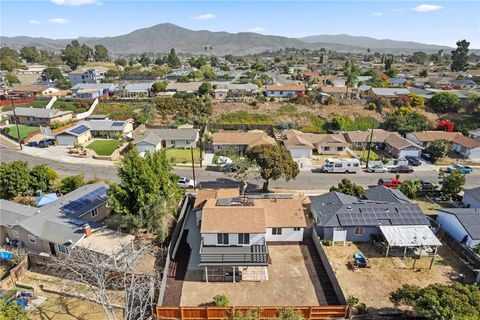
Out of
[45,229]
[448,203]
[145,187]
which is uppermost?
[145,187]

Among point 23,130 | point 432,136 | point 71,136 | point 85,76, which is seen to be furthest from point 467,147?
point 85,76

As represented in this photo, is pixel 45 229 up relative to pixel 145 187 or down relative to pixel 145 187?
down

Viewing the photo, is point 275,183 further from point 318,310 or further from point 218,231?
point 318,310

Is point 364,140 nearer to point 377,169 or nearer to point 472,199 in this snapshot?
point 377,169

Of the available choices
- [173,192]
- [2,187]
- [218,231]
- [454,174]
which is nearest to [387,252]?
[218,231]

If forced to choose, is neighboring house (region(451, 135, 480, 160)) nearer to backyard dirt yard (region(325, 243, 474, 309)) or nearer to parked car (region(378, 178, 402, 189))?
parked car (region(378, 178, 402, 189))

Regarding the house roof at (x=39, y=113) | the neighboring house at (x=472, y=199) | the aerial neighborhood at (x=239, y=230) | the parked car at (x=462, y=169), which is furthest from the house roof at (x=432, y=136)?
the house roof at (x=39, y=113)

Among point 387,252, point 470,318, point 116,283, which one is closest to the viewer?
point 470,318

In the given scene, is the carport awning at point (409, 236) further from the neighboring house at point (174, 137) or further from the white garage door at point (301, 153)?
the neighboring house at point (174, 137)

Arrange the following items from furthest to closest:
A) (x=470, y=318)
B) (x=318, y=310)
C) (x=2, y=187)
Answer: (x=2, y=187) < (x=318, y=310) < (x=470, y=318)

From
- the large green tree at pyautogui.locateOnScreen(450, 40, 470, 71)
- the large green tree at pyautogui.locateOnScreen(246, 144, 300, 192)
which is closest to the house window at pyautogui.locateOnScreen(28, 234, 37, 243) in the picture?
the large green tree at pyautogui.locateOnScreen(246, 144, 300, 192)
